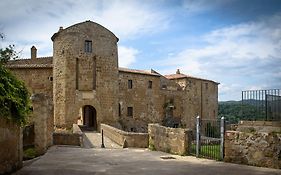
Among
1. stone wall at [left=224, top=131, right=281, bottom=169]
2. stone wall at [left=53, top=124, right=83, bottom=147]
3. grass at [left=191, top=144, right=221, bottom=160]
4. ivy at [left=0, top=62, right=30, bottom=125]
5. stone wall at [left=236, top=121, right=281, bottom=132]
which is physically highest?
ivy at [left=0, top=62, right=30, bottom=125]

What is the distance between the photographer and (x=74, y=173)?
9812 millimetres

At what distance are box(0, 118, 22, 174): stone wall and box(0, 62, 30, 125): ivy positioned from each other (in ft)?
0.85

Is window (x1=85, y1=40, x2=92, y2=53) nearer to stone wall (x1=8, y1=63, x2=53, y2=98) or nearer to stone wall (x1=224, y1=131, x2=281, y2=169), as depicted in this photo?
stone wall (x1=8, y1=63, x2=53, y2=98)

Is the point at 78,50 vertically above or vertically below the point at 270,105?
above

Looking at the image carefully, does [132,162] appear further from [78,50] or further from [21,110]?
[78,50]

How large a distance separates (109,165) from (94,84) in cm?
2050

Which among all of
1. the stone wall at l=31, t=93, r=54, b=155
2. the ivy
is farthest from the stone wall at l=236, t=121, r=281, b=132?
the stone wall at l=31, t=93, r=54, b=155

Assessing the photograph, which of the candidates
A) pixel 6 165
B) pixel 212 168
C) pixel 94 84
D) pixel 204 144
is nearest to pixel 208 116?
pixel 94 84

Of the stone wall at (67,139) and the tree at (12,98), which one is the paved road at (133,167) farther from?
the stone wall at (67,139)

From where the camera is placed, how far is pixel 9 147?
377 inches

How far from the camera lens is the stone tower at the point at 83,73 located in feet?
101

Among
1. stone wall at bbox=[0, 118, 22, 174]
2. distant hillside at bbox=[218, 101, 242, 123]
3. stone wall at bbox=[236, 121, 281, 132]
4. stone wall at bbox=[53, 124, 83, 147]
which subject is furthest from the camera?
distant hillside at bbox=[218, 101, 242, 123]

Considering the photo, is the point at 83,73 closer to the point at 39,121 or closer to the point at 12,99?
the point at 39,121

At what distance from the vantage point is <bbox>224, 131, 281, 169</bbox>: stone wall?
1062 cm
